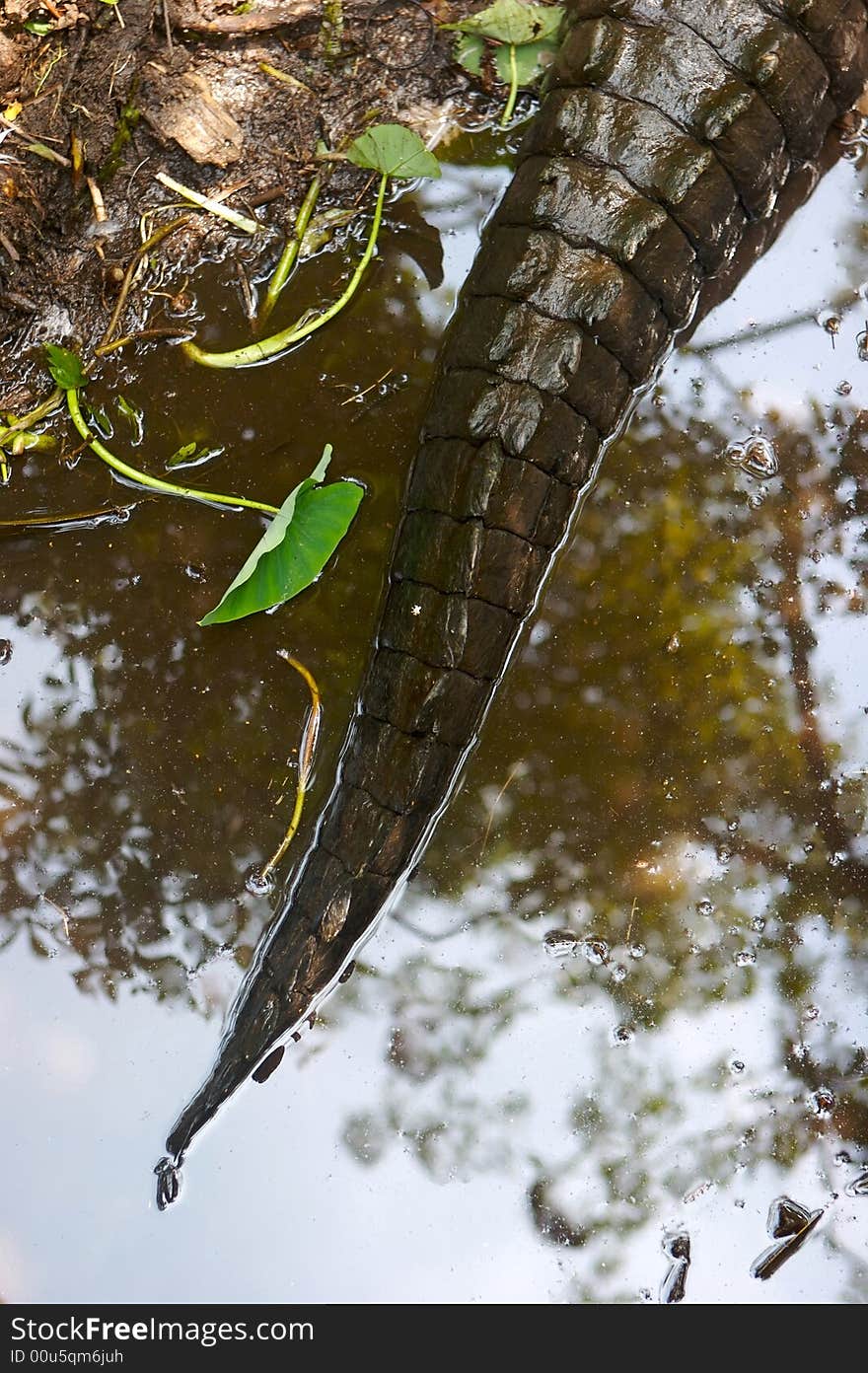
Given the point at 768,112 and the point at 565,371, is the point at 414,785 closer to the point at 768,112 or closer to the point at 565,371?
the point at 565,371

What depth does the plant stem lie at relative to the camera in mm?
3660

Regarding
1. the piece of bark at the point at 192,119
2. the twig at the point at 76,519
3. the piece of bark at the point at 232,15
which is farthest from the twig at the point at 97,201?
the twig at the point at 76,519

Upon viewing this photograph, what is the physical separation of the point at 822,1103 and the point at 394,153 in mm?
3108

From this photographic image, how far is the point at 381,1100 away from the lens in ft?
10.5

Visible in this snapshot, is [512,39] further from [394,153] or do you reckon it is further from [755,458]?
[755,458]

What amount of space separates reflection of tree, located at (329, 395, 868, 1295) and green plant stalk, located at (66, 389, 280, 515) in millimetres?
970

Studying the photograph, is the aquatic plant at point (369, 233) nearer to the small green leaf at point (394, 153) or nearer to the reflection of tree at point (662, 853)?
the small green leaf at point (394, 153)

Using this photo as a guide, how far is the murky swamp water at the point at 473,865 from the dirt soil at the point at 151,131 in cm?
22

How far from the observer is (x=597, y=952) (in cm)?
328

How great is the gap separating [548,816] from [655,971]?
54 cm
